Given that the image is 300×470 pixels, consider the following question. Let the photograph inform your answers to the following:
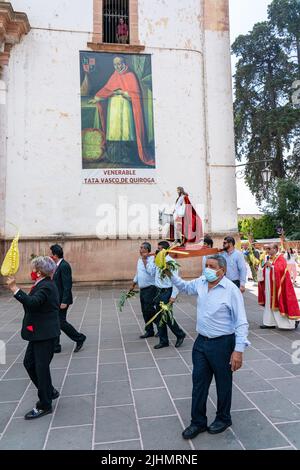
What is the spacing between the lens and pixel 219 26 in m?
14.2

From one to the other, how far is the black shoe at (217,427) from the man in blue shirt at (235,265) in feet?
12.7

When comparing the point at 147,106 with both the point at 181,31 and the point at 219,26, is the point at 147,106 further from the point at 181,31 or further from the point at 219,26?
the point at 219,26

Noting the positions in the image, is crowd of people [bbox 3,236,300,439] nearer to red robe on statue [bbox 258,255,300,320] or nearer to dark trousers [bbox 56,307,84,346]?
dark trousers [bbox 56,307,84,346]

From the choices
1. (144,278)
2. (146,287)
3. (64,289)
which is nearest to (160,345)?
(146,287)

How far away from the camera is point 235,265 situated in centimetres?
722

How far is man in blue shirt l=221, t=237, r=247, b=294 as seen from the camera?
280 inches

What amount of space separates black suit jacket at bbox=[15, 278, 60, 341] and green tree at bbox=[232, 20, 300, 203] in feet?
85.6

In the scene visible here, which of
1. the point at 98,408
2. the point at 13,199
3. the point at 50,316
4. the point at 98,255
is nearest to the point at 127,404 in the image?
the point at 98,408

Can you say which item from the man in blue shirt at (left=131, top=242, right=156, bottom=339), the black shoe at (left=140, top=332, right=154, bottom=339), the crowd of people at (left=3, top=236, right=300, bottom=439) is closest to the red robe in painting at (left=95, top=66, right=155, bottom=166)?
the man in blue shirt at (left=131, top=242, right=156, bottom=339)

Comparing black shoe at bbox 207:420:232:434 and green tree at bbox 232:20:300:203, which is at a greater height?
green tree at bbox 232:20:300:203

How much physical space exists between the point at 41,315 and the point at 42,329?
14 centimetres

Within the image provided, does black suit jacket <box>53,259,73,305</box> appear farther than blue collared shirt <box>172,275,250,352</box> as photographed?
Yes

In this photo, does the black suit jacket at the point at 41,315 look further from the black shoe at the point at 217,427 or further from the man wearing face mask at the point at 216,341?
the black shoe at the point at 217,427

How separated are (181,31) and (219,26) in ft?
5.02
